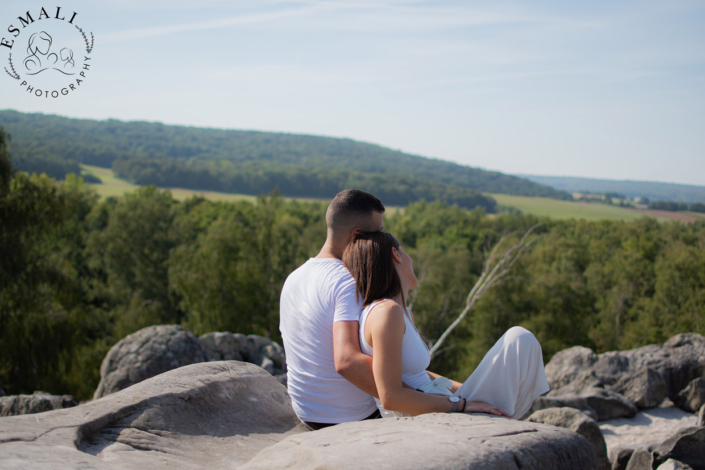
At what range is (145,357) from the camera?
8719mm

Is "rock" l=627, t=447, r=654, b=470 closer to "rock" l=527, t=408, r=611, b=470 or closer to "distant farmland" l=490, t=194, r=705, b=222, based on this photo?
"rock" l=527, t=408, r=611, b=470

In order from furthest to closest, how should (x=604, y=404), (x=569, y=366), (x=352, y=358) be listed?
(x=569, y=366), (x=604, y=404), (x=352, y=358)

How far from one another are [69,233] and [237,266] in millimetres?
27818

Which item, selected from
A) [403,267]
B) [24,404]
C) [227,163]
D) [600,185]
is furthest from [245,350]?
[600,185]

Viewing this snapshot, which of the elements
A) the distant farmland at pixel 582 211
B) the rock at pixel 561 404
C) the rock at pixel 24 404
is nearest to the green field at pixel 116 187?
the distant farmland at pixel 582 211

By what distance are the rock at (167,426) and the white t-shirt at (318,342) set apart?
1.96ft

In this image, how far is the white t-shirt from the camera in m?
3.37

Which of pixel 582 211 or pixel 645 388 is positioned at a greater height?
pixel 582 211

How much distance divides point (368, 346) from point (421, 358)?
0.40 metres

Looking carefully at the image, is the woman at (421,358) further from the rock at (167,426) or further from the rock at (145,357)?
the rock at (145,357)

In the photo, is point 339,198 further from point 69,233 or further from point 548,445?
point 69,233

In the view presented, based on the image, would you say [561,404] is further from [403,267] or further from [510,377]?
[403,267]

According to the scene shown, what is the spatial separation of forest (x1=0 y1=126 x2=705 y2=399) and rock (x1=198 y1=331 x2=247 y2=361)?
260 inches

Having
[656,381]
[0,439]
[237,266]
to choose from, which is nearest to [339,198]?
[0,439]
